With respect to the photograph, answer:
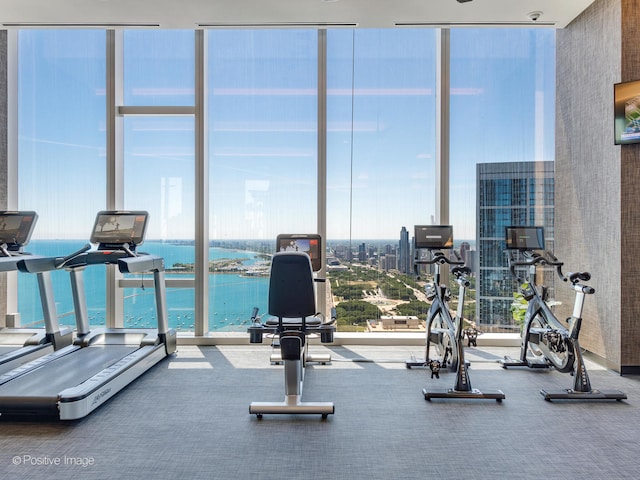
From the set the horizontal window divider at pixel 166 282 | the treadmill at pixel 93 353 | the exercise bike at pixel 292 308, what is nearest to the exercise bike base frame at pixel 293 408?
the exercise bike at pixel 292 308

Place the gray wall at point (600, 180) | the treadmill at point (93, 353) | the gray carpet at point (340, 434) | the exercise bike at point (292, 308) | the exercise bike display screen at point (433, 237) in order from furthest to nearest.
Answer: the exercise bike display screen at point (433, 237)
the gray wall at point (600, 180)
the exercise bike at point (292, 308)
the treadmill at point (93, 353)
the gray carpet at point (340, 434)

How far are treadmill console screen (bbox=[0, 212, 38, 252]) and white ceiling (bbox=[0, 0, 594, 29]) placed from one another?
6.58 ft

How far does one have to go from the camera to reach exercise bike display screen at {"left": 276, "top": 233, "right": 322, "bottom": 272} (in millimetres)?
4211

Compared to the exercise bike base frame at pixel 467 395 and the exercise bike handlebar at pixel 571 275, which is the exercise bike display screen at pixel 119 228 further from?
the exercise bike handlebar at pixel 571 275

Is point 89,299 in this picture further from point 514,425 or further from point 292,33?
point 514,425

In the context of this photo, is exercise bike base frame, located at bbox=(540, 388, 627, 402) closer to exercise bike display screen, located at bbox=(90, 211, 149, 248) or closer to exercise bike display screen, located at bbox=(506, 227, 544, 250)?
exercise bike display screen, located at bbox=(506, 227, 544, 250)

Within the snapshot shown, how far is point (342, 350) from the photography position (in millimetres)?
4840

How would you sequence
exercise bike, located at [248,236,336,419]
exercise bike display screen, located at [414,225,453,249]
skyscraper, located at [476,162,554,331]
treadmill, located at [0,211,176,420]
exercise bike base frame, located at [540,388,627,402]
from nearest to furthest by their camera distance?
1. treadmill, located at [0,211,176,420]
2. exercise bike, located at [248,236,336,419]
3. exercise bike base frame, located at [540,388,627,402]
4. exercise bike display screen, located at [414,225,453,249]
5. skyscraper, located at [476,162,554,331]

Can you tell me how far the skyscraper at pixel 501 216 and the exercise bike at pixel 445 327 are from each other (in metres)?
1.09

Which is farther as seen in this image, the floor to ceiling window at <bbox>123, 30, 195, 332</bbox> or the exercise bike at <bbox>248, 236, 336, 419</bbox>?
the floor to ceiling window at <bbox>123, 30, 195, 332</bbox>

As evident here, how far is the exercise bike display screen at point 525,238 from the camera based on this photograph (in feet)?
13.4

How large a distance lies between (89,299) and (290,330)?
303cm

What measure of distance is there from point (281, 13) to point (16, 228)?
332cm

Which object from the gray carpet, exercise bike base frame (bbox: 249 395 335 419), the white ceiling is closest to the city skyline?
the white ceiling
